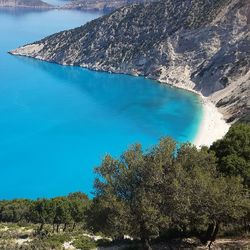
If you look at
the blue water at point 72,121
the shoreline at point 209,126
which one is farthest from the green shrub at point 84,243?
the shoreline at point 209,126

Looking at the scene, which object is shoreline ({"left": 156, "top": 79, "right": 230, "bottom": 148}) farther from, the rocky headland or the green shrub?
the green shrub

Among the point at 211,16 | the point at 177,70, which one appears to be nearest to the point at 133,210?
the point at 177,70

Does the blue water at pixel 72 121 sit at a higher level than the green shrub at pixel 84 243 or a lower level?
higher

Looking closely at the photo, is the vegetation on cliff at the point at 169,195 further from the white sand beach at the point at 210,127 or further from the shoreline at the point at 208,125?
the white sand beach at the point at 210,127

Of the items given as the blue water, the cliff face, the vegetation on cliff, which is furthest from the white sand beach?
the vegetation on cliff

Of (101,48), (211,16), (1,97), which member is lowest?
(1,97)

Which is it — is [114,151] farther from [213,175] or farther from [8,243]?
[213,175]

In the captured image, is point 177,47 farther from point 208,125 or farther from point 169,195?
point 169,195

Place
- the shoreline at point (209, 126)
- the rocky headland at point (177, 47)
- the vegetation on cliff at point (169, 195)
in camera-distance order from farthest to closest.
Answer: the rocky headland at point (177, 47)
the shoreline at point (209, 126)
the vegetation on cliff at point (169, 195)
